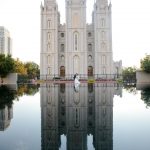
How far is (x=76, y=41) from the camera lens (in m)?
67.1

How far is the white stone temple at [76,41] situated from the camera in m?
66.7

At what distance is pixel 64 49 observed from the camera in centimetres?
6856

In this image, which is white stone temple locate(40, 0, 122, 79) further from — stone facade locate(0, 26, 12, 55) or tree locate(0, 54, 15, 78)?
stone facade locate(0, 26, 12, 55)

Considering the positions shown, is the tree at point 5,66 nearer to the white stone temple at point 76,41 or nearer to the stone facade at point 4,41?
the white stone temple at point 76,41

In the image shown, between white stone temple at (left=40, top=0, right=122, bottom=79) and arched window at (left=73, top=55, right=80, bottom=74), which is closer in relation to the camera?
white stone temple at (left=40, top=0, right=122, bottom=79)

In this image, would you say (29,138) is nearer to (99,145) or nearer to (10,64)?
(99,145)

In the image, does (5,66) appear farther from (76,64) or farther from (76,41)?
(76,41)

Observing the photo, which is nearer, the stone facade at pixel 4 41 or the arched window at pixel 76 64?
the arched window at pixel 76 64

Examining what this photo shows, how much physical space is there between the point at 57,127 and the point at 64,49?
60686mm

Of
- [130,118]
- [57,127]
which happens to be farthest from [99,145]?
[130,118]

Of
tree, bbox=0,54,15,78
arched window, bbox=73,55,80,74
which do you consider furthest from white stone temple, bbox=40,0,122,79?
tree, bbox=0,54,15,78

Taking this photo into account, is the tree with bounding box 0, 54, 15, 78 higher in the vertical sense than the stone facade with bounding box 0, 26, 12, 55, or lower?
lower

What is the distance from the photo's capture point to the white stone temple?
2625 inches

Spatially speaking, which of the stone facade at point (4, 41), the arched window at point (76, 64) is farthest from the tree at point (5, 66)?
the stone facade at point (4, 41)
